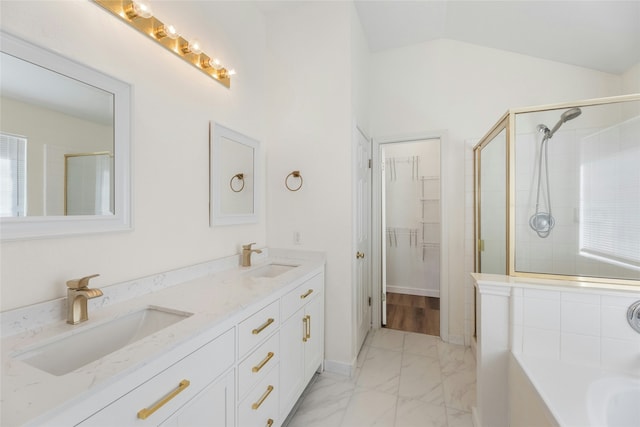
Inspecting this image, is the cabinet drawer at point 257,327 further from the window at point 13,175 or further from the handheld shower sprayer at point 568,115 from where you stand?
the handheld shower sprayer at point 568,115

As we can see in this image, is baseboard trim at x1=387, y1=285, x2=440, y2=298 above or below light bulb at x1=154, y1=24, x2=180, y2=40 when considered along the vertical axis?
below

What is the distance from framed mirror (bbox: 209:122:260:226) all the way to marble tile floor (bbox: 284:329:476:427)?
1367 mm

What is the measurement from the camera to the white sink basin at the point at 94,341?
2.85 ft

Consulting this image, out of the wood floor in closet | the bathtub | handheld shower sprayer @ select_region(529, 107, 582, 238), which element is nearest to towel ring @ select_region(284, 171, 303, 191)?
handheld shower sprayer @ select_region(529, 107, 582, 238)

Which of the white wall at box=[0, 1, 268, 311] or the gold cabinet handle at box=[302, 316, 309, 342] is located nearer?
the white wall at box=[0, 1, 268, 311]

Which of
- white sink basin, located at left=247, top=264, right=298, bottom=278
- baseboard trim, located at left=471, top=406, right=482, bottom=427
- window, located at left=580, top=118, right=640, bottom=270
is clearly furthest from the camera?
white sink basin, located at left=247, top=264, right=298, bottom=278

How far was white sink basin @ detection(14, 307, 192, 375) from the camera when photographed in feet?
2.85

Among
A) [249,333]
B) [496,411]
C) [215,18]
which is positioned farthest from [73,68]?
[496,411]

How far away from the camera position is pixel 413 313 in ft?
11.2

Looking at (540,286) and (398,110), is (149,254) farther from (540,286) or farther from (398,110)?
(398,110)

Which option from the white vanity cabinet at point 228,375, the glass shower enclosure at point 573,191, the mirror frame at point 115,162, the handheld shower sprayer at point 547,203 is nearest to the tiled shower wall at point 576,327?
the glass shower enclosure at point 573,191

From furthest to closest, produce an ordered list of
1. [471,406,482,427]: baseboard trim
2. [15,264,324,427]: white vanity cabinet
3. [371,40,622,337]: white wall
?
1. [371,40,622,337]: white wall
2. [471,406,482,427]: baseboard trim
3. [15,264,324,427]: white vanity cabinet

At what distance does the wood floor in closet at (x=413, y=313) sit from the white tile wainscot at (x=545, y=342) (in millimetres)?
1429

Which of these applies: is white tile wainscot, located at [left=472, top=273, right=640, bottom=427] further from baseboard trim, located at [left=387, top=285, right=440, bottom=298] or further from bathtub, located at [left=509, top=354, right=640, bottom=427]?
baseboard trim, located at [left=387, top=285, right=440, bottom=298]
